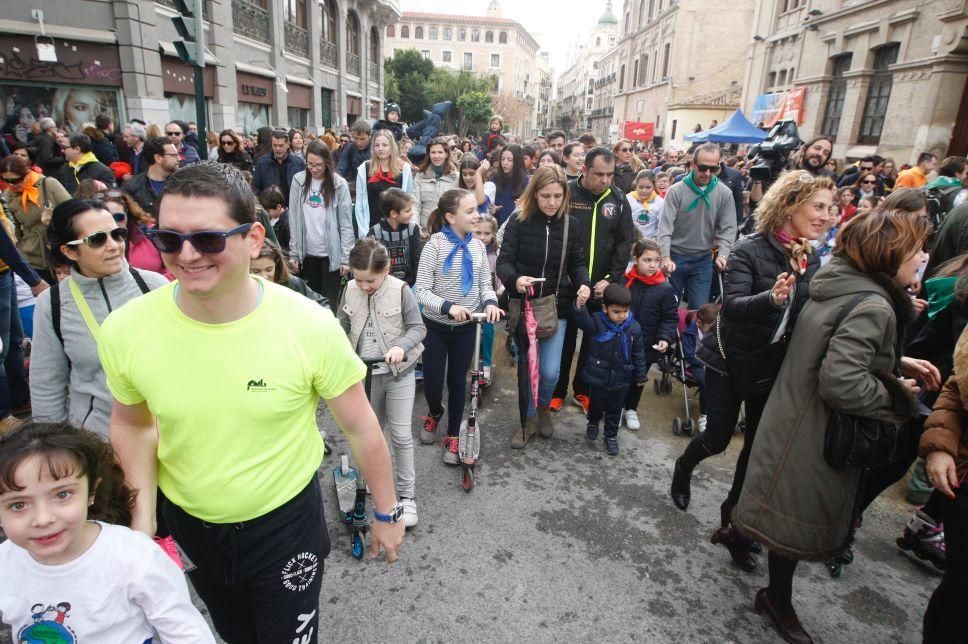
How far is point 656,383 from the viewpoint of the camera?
19.4 ft

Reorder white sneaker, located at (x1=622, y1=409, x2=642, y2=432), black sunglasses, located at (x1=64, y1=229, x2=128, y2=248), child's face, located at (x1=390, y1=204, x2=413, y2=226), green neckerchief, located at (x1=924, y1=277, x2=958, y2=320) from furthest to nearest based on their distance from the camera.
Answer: white sneaker, located at (x1=622, y1=409, x2=642, y2=432)
child's face, located at (x1=390, y1=204, x2=413, y2=226)
green neckerchief, located at (x1=924, y1=277, x2=958, y2=320)
black sunglasses, located at (x1=64, y1=229, x2=128, y2=248)

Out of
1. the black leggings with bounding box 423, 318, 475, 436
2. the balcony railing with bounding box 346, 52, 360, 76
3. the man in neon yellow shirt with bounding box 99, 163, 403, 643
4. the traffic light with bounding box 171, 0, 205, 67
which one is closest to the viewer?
the man in neon yellow shirt with bounding box 99, 163, 403, 643

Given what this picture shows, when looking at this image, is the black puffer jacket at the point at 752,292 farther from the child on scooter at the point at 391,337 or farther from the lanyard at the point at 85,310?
the lanyard at the point at 85,310

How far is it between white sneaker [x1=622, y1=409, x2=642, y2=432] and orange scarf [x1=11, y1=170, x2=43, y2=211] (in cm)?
627

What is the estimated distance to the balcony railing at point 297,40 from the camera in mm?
21969

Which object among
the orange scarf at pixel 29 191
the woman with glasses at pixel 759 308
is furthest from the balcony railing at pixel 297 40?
the woman with glasses at pixel 759 308

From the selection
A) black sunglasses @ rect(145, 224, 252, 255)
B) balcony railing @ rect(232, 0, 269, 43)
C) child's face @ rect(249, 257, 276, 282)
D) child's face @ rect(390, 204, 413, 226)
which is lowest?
child's face @ rect(249, 257, 276, 282)

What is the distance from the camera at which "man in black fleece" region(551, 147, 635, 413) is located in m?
4.65

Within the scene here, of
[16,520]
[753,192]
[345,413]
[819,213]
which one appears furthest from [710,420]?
[753,192]

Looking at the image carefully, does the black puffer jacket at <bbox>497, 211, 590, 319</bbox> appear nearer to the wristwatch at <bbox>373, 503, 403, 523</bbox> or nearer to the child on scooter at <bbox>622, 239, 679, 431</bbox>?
Answer: the child on scooter at <bbox>622, 239, 679, 431</bbox>

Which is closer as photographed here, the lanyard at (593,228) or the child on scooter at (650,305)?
the lanyard at (593,228)

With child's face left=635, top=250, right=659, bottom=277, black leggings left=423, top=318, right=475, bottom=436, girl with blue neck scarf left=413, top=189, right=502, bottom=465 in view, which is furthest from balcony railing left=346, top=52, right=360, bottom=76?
black leggings left=423, top=318, right=475, bottom=436

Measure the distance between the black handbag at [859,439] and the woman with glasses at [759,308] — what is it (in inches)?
17.4

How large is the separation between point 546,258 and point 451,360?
1.11 m
